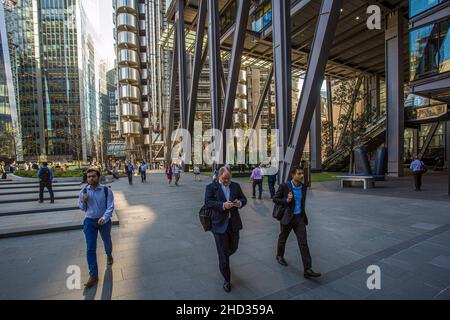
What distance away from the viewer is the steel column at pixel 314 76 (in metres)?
10.7

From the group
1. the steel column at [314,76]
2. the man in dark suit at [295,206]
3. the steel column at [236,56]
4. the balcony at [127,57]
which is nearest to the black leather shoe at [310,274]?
the man in dark suit at [295,206]

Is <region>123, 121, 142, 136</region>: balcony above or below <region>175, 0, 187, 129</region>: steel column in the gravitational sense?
below

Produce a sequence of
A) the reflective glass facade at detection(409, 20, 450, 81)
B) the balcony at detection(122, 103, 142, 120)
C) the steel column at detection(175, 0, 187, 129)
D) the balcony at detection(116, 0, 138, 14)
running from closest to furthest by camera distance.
Answer: the reflective glass facade at detection(409, 20, 450, 81) → the steel column at detection(175, 0, 187, 129) → the balcony at detection(116, 0, 138, 14) → the balcony at detection(122, 103, 142, 120)

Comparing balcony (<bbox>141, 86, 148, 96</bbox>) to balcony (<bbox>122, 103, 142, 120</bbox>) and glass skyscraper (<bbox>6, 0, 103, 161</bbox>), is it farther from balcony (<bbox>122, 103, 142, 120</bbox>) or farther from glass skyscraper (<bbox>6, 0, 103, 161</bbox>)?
glass skyscraper (<bbox>6, 0, 103, 161</bbox>)

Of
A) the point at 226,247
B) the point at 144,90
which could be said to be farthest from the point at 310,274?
the point at 144,90

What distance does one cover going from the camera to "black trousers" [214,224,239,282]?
317 cm

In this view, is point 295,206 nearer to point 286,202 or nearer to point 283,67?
point 286,202

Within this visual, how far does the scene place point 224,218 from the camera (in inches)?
128

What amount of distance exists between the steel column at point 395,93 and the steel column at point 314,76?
11.2 meters

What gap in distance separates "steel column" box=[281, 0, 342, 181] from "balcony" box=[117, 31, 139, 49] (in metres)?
52.8

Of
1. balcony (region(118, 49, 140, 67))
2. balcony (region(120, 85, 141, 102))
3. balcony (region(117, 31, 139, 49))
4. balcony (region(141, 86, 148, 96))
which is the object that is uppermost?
balcony (region(117, 31, 139, 49))

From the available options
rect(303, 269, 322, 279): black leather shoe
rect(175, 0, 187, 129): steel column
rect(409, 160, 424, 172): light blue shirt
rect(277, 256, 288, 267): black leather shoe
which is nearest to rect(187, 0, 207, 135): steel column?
rect(175, 0, 187, 129): steel column
